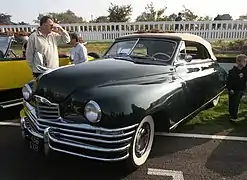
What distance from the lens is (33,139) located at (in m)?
3.52

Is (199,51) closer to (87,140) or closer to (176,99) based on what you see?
(176,99)

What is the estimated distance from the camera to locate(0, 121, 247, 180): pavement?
3.44 meters

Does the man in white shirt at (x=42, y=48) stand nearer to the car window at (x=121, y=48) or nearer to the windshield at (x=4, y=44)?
the car window at (x=121, y=48)

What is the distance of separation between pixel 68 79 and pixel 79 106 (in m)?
0.45

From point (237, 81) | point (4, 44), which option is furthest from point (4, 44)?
point (237, 81)

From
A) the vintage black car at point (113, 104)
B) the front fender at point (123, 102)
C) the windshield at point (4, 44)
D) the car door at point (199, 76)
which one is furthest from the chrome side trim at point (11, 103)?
the car door at point (199, 76)

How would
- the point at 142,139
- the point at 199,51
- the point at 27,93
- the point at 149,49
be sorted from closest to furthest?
the point at 142,139, the point at 27,93, the point at 149,49, the point at 199,51

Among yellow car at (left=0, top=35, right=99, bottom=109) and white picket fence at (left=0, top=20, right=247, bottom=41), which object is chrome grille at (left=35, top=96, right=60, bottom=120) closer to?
yellow car at (left=0, top=35, right=99, bottom=109)

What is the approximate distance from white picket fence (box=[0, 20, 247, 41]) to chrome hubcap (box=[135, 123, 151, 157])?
13.5 m

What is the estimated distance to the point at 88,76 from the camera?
3.56m

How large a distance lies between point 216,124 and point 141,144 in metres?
2.13

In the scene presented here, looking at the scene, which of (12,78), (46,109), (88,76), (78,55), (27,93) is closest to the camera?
(46,109)

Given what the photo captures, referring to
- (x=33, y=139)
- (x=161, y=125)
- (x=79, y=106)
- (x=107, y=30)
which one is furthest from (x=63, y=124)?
(x=107, y=30)

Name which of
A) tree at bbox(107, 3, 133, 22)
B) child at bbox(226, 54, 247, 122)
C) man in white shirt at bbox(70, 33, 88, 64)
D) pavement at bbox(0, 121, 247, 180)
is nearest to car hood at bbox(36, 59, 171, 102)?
pavement at bbox(0, 121, 247, 180)
